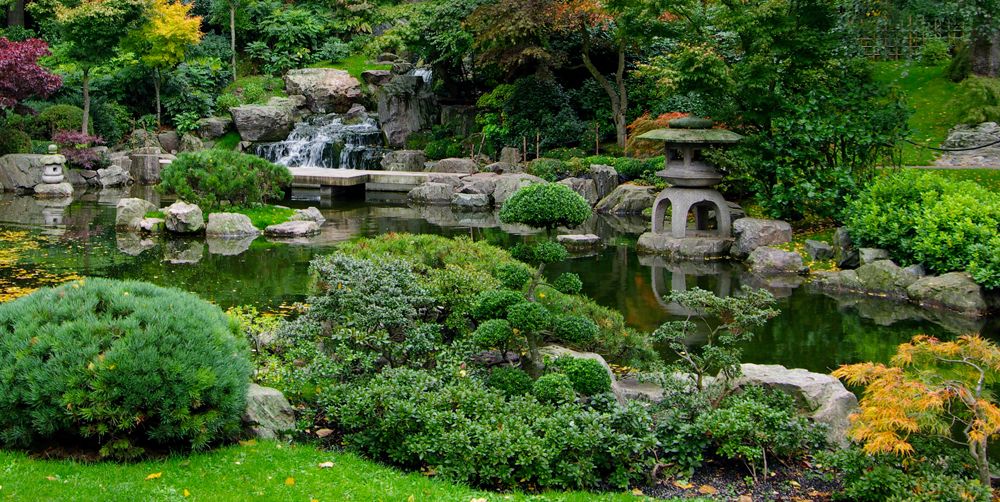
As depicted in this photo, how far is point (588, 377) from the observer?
6.80 m

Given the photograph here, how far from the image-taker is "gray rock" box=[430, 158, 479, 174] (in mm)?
26789

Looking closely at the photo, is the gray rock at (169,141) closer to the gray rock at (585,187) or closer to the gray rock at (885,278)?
the gray rock at (585,187)

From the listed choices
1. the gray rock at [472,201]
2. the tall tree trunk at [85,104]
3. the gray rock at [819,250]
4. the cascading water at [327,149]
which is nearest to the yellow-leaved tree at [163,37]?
the tall tree trunk at [85,104]

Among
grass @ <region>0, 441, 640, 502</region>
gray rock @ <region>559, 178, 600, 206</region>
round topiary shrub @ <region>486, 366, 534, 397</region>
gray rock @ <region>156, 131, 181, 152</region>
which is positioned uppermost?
gray rock @ <region>156, 131, 181, 152</region>

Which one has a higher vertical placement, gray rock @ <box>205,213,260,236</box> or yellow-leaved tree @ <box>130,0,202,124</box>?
yellow-leaved tree @ <box>130,0,202,124</box>

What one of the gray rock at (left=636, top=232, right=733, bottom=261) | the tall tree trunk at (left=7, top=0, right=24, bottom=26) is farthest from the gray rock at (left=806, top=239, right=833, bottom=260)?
the tall tree trunk at (left=7, top=0, right=24, bottom=26)

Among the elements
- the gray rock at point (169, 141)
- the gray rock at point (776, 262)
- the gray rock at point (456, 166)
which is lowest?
the gray rock at point (776, 262)

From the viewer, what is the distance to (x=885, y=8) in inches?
653

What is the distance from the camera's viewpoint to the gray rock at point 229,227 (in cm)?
1780

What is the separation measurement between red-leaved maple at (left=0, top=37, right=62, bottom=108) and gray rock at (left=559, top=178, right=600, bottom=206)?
1504 centimetres

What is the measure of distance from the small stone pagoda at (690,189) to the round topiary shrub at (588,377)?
32.5 ft

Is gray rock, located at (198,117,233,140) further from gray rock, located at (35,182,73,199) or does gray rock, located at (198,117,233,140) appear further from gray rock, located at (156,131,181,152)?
gray rock, located at (35,182,73,199)

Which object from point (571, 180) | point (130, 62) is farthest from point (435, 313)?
point (130, 62)

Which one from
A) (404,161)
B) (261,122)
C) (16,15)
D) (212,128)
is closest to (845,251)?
(404,161)
